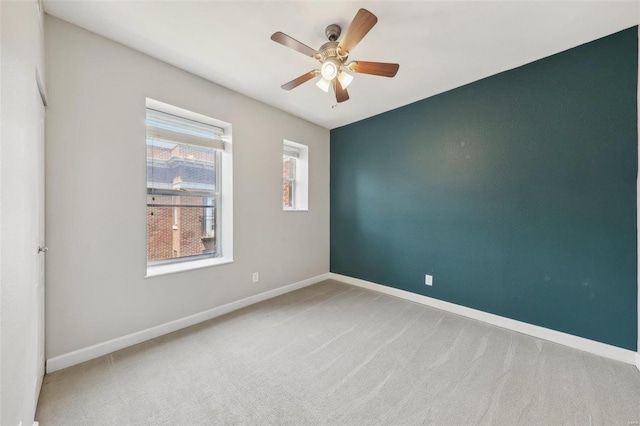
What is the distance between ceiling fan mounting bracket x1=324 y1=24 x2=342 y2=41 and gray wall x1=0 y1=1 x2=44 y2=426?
1.66m

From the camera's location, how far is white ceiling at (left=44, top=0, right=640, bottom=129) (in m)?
1.71

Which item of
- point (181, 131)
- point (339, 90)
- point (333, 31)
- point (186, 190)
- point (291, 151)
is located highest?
point (333, 31)

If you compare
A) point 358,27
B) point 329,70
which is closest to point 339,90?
point 329,70

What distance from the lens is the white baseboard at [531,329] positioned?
1989 millimetres

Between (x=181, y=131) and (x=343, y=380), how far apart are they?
2773 millimetres

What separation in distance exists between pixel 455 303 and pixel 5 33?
3.78 metres

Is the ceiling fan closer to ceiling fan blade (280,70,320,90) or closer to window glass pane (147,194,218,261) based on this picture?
ceiling fan blade (280,70,320,90)

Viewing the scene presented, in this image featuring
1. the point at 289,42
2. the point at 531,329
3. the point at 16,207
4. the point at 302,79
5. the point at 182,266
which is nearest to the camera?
the point at 16,207

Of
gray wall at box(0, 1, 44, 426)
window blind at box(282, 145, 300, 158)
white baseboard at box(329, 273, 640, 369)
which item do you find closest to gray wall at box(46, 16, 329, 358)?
gray wall at box(0, 1, 44, 426)

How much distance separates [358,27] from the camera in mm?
1576

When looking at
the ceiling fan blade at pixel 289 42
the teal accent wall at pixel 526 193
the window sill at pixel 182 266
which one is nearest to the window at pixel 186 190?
the window sill at pixel 182 266

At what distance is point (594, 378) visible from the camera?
1.78m

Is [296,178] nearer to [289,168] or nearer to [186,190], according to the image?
[289,168]

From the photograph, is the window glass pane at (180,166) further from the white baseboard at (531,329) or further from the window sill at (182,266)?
the white baseboard at (531,329)
